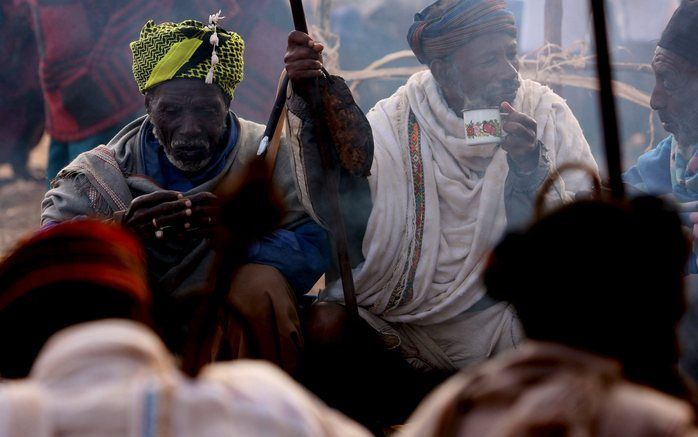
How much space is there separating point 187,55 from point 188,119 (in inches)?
10.7

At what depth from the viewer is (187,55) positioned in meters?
4.48

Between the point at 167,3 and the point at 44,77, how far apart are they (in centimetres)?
91

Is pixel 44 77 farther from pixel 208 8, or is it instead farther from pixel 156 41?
pixel 156 41

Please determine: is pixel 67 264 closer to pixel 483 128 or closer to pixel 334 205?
pixel 334 205

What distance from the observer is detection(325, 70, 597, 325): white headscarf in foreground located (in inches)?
176

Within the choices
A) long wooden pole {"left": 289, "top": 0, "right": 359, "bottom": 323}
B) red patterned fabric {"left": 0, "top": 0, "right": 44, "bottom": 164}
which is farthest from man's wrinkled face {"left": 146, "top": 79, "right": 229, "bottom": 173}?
red patterned fabric {"left": 0, "top": 0, "right": 44, "bottom": 164}

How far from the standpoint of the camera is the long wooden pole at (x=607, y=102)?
240 centimetres

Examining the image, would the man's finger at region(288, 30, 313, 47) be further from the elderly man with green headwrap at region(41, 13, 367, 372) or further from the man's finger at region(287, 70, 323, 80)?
the elderly man with green headwrap at region(41, 13, 367, 372)

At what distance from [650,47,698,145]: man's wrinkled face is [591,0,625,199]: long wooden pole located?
8.04 ft

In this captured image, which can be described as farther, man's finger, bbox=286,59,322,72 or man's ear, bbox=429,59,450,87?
man's ear, bbox=429,59,450,87

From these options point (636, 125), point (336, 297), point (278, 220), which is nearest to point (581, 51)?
point (636, 125)

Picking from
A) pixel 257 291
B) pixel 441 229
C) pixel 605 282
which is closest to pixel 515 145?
pixel 441 229

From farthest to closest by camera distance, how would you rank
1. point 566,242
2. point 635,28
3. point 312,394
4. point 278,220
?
point 635,28 < point 312,394 < point 278,220 < point 566,242

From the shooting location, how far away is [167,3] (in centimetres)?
668
